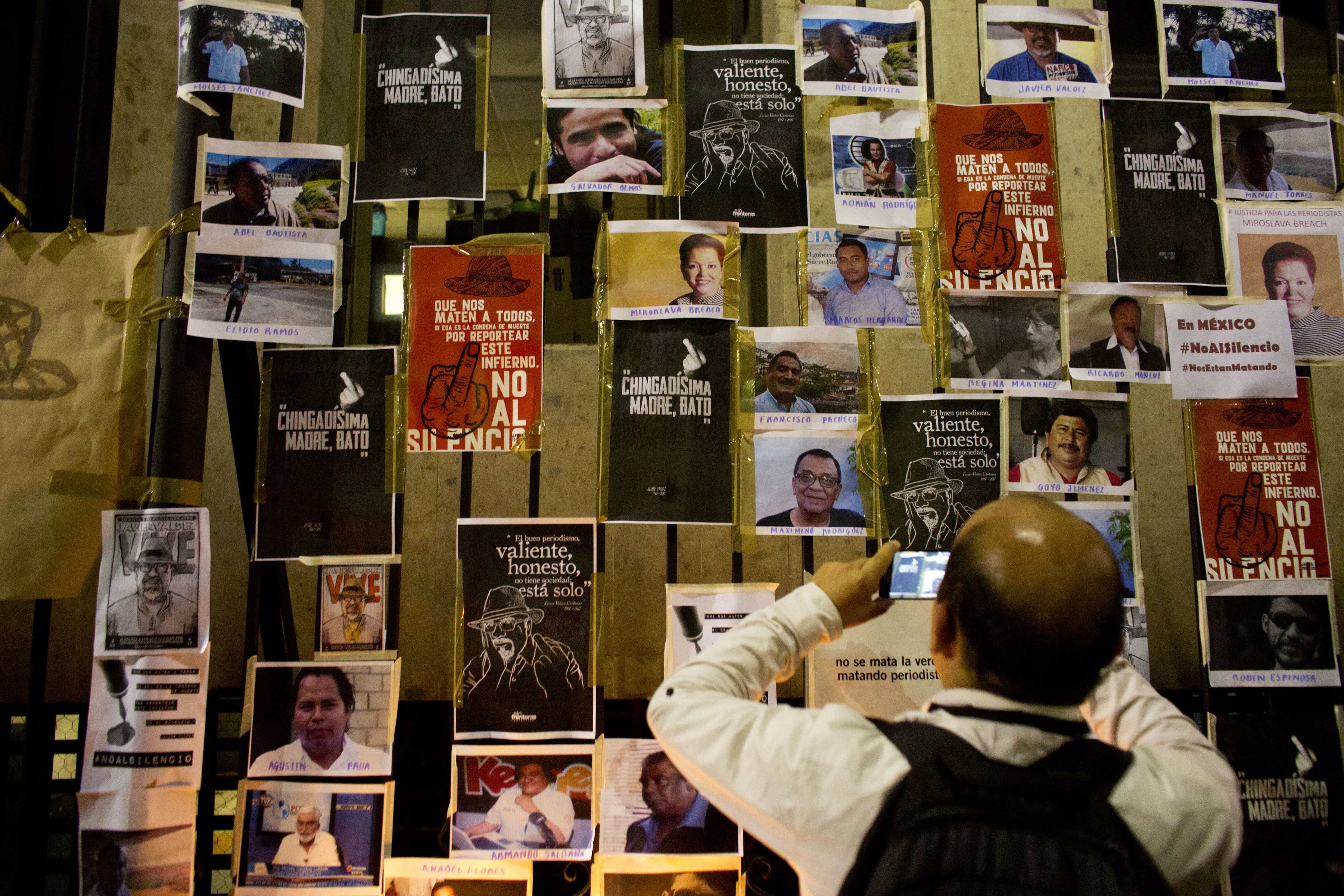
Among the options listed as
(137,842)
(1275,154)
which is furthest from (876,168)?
(137,842)

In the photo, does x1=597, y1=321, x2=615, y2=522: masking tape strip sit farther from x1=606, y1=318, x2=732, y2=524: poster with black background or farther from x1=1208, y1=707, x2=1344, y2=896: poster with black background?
x1=1208, y1=707, x2=1344, y2=896: poster with black background

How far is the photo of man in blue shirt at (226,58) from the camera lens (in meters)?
2.25

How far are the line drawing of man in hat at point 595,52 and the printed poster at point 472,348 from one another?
0.50 m

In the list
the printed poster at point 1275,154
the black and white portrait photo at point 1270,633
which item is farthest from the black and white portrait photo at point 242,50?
the black and white portrait photo at point 1270,633

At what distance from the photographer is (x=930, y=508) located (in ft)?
7.39

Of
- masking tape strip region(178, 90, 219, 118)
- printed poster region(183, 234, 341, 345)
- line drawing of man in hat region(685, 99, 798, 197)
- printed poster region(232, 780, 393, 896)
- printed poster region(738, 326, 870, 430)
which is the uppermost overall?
masking tape strip region(178, 90, 219, 118)

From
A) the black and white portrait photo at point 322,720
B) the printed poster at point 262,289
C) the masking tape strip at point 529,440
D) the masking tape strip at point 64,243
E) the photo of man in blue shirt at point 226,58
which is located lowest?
the black and white portrait photo at point 322,720

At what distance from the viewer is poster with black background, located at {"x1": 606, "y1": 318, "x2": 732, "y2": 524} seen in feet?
7.31

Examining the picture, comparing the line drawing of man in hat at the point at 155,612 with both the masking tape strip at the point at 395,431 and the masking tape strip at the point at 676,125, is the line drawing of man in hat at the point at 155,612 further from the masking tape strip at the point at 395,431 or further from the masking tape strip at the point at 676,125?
the masking tape strip at the point at 676,125

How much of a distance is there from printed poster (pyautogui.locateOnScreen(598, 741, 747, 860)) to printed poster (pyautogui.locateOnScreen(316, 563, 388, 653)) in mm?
668

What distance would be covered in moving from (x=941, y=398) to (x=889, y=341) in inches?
35.3

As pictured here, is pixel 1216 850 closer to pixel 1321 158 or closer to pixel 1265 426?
pixel 1265 426

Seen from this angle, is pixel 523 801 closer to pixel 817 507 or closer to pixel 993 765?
pixel 817 507

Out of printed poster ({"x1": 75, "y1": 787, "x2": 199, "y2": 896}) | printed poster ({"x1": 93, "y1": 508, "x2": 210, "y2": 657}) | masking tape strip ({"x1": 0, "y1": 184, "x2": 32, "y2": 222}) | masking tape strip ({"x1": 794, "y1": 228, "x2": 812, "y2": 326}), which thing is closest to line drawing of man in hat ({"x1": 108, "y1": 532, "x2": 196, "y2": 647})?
printed poster ({"x1": 93, "y1": 508, "x2": 210, "y2": 657})
